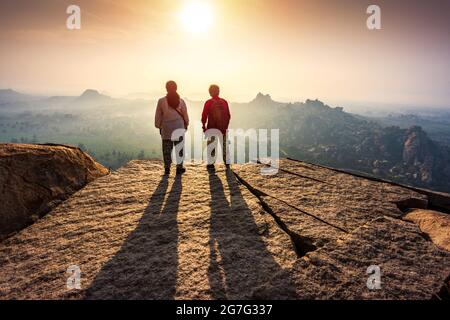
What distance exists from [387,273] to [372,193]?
367cm

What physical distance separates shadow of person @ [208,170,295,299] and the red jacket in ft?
12.7

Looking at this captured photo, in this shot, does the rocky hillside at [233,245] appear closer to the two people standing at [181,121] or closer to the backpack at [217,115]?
the two people standing at [181,121]

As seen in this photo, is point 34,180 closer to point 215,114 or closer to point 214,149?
point 214,149

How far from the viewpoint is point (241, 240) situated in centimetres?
466

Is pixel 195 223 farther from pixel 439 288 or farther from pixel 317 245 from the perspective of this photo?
pixel 439 288

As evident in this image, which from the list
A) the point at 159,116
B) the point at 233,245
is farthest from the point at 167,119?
the point at 233,245

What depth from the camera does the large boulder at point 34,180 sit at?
5430mm

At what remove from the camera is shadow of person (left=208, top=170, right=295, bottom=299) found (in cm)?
346

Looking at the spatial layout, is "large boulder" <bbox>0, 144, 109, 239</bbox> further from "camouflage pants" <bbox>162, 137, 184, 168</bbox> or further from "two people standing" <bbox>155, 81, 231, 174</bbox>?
"two people standing" <bbox>155, 81, 231, 174</bbox>

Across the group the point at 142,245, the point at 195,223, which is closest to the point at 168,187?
the point at 195,223

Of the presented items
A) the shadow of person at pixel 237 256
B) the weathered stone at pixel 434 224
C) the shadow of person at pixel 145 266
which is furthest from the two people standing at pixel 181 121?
the weathered stone at pixel 434 224

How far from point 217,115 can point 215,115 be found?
0.23ft
